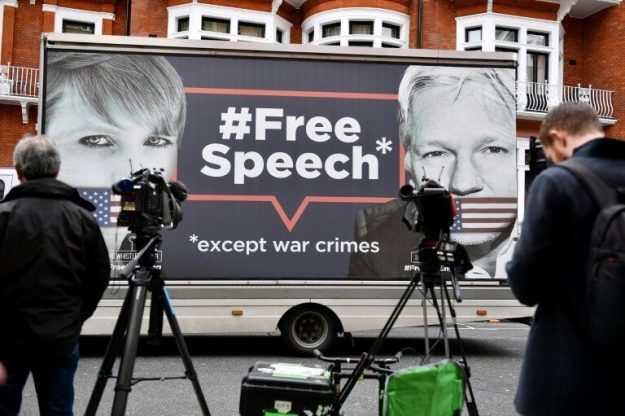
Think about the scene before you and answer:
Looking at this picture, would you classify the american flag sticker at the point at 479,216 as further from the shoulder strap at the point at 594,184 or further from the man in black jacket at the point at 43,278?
the shoulder strap at the point at 594,184

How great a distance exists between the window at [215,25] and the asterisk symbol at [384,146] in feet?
36.2

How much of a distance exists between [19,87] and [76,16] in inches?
103

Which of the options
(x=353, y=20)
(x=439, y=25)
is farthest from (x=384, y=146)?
(x=439, y=25)

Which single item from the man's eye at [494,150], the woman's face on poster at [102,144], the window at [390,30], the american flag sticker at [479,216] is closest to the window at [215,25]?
the window at [390,30]

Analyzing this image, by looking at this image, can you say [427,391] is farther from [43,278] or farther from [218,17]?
[218,17]

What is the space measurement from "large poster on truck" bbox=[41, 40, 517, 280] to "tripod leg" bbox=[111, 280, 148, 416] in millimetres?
4249

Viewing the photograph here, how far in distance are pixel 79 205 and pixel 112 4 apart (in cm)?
1695

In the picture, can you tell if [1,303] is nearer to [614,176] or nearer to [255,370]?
[255,370]

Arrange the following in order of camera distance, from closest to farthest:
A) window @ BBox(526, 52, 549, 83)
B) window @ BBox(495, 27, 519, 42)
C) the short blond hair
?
the short blond hair
window @ BBox(495, 27, 519, 42)
window @ BBox(526, 52, 549, 83)

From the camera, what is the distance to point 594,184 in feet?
8.63

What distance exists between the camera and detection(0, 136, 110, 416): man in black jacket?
344cm

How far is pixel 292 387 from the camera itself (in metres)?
4.22

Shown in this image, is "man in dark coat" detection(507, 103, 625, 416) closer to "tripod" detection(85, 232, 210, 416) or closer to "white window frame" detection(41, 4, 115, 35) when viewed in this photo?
"tripod" detection(85, 232, 210, 416)

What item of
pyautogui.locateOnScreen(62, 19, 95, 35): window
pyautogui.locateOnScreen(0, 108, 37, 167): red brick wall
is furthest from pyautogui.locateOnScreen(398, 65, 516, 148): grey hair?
pyautogui.locateOnScreen(62, 19, 95, 35): window
